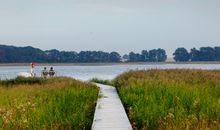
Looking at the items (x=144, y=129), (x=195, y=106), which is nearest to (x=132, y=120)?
(x=195, y=106)

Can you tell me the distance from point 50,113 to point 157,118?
2.69 m

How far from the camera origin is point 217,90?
18.4 m

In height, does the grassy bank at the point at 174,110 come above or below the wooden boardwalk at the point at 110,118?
above

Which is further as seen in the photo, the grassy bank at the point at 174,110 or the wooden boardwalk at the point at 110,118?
the wooden boardwalk at the point at 110,118

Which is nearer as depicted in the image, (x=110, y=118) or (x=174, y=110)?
(x=174, y=110)

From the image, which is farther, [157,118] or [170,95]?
[170,95]

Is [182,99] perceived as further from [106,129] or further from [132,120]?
[106,129]

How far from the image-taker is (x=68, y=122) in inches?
468

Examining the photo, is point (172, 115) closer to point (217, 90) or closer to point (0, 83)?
point (217, 90)

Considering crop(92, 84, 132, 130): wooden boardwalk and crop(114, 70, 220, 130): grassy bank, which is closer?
crop(114, 70, 220, 130): grassy bank

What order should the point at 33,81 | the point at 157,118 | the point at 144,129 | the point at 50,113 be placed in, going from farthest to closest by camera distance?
the point at 33,81 → the point at 50,113 → the point at 157,118 → the point at 144,129

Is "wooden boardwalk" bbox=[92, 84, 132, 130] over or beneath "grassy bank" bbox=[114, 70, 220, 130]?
beneath

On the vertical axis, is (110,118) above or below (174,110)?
below

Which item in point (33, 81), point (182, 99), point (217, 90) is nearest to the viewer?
point (182, 99)
